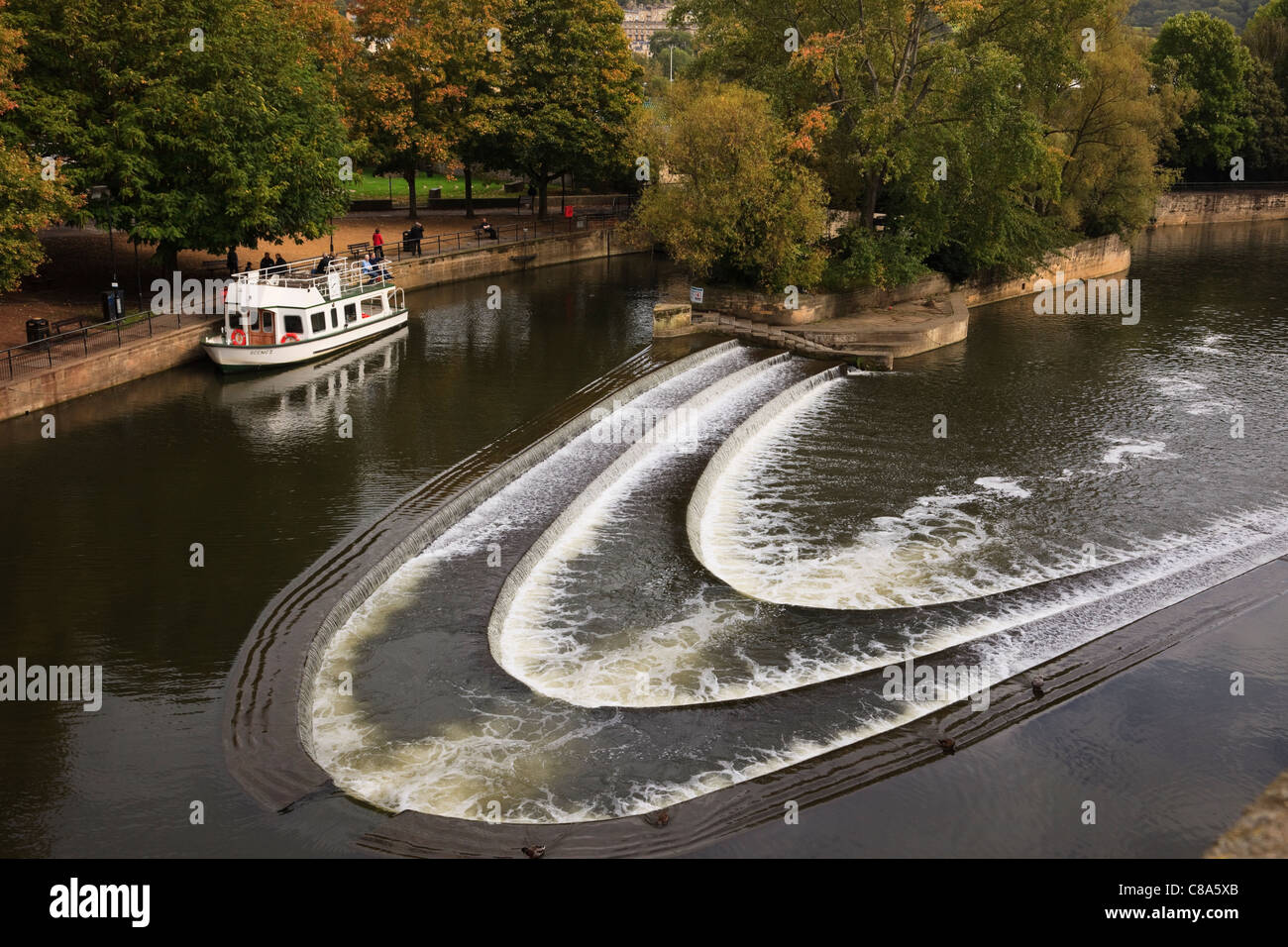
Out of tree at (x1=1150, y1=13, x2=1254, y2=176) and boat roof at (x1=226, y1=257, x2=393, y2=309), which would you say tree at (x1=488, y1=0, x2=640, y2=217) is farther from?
tree at (x1=1150, y1=13, x2=1254, y2=176)

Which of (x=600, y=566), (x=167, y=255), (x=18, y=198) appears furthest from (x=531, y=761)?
(x=167, y=255)

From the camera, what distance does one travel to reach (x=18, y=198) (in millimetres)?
30734

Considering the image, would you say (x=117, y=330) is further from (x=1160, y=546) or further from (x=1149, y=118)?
(x=1149, y=118)

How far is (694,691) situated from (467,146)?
48342 mm

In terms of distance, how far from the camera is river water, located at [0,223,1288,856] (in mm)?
15383

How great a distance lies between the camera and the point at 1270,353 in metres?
41.8

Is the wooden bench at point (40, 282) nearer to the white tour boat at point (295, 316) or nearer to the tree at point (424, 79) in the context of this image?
the white tour boat at point (295, 316)

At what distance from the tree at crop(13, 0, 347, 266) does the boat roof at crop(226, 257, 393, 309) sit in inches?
86.5

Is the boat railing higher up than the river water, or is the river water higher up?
the boat railing

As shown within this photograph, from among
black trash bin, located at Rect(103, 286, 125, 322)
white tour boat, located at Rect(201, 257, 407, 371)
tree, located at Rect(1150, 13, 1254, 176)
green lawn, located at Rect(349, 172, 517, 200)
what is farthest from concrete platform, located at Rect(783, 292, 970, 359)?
tree, located at Rect(1150, 13, 1254, 176)

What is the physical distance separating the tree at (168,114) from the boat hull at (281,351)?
15.9 ft

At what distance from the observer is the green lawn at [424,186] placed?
7316 cm

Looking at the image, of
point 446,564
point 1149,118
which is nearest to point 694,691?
point 446,564

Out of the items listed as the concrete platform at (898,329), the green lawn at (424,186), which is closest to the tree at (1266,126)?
the concrete platform at (898,329)
